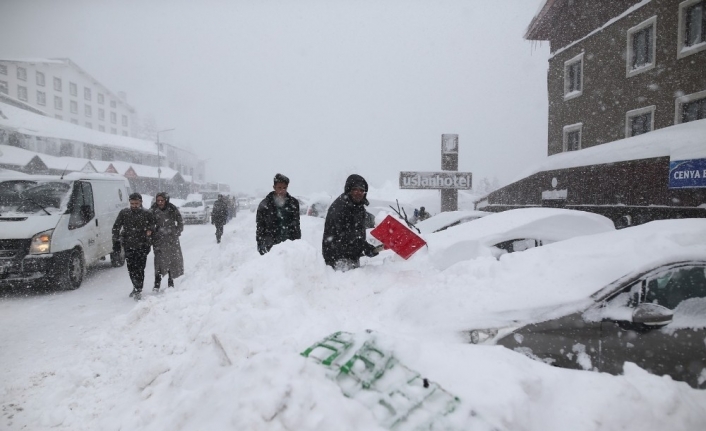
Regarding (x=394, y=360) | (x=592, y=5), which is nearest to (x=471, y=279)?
(x=394, y=360)

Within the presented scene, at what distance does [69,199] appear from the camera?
286 inches

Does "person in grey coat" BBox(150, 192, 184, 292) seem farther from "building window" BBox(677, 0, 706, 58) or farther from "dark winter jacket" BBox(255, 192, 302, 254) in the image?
"building window" BBox(677, 0, 706, 58)

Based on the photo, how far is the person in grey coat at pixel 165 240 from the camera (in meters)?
6.75

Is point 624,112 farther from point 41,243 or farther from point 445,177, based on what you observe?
point 41,243

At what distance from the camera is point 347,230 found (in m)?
5.03

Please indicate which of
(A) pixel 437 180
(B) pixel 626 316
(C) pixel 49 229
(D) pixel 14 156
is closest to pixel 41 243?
(C) pixel 49 229

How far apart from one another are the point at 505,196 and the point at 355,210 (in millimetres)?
13575

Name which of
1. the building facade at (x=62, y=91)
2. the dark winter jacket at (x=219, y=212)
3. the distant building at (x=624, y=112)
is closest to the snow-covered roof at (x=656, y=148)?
the distant building at (x=624, y=112)

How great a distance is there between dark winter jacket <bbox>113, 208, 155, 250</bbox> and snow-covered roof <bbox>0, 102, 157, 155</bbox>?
35.2 meters

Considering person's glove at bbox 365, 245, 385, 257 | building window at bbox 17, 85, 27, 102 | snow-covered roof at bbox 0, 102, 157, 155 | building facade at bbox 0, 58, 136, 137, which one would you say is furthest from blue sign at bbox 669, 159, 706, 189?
building window at bbox 17, 85, 27, 102

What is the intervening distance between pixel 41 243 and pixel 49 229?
0.27 metres

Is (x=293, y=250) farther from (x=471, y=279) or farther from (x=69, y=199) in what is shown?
(x=69, y=199)

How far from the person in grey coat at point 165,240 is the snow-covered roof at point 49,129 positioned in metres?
Answer: 35.3

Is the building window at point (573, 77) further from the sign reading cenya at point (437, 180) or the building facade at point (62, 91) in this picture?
the building facade at point (62, 91)
